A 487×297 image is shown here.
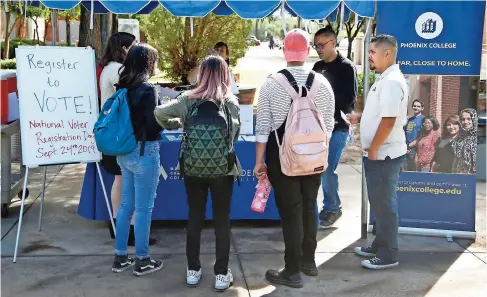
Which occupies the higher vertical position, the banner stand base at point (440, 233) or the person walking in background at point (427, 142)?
the person walking in background at point (427, 142)

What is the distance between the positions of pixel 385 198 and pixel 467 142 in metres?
1.21

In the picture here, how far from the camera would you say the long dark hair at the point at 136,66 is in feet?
13.8

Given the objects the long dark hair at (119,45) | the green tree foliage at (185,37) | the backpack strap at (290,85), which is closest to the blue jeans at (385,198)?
the backpack strap at (290,85)

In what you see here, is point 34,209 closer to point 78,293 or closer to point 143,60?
point 78,293

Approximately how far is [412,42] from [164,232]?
274cm

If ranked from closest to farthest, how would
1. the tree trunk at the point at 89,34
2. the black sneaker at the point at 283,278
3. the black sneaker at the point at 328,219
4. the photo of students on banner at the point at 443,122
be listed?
the black sneaker at the point at 283,278
the photo of students on banner at the point at 443,122
the black sneaker at the point at 328,219
the tree trunk at the point at 89,34

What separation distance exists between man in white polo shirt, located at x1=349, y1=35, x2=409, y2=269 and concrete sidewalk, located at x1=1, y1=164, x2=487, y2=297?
0.29 metres

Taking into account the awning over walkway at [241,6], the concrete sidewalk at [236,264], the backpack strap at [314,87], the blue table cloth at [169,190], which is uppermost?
the awning over walkway at [241,6]

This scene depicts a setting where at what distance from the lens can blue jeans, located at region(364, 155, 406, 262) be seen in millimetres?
4512

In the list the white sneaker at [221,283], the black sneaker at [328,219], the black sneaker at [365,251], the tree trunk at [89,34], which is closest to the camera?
the white sneaker at [221,283]

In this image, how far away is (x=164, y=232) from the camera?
554cm

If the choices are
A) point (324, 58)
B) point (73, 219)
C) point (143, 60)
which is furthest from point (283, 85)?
point (73, 219)

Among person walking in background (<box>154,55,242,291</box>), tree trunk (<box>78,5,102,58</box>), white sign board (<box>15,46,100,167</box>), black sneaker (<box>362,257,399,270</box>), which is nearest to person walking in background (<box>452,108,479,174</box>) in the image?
black sneaker (<box>362,257,399,270</box>)

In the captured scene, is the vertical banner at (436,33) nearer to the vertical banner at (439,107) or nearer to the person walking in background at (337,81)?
the vertical banner at (439,107)
